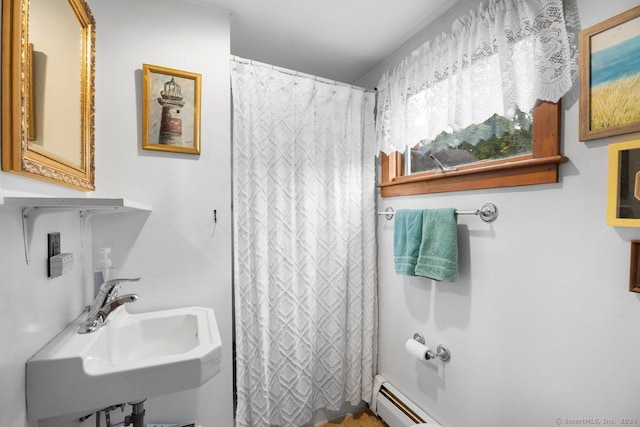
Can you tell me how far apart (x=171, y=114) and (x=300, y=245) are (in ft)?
3.15

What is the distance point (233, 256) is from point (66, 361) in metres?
0.83

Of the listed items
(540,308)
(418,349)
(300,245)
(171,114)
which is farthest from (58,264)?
(540,308)

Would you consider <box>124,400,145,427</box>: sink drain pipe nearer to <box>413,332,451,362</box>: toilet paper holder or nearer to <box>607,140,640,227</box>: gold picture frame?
<box>413,332,451,362</box>: toilet paper holder

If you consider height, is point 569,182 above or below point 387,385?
above

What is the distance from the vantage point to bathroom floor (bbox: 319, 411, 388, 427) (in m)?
1.84

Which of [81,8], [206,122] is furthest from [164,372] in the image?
[81,8]

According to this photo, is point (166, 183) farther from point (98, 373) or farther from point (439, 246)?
point (439, 246)

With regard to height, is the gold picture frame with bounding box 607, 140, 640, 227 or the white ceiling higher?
the white ceiling

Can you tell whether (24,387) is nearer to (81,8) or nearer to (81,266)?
(81,266)

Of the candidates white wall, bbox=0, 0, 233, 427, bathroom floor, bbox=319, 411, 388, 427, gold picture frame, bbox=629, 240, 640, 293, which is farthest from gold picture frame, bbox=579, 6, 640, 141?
bathroom floor, bbox=319, 411, 388, 427

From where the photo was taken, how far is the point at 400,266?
5.33ft

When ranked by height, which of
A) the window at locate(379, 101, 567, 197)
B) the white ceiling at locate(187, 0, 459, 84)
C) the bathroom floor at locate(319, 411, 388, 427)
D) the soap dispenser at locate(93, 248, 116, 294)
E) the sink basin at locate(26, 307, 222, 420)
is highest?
the white ceiling at locate(187, 0, 459, 84)

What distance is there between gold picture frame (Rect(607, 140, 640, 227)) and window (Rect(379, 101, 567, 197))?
0.16 metres

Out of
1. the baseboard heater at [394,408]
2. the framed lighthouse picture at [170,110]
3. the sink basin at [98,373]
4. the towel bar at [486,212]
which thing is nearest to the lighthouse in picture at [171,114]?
the framed lighthouse picture at [170,110]
